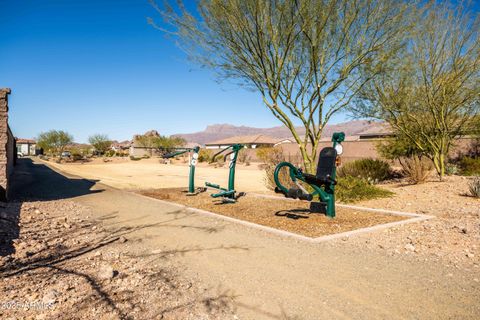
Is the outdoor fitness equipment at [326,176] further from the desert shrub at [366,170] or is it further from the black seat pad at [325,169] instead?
the desert shrub at [366,170]

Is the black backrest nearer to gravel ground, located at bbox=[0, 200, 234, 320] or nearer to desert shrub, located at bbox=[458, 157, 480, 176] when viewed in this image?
gravel ground, located at bbox=[0, 200, 234, 320]

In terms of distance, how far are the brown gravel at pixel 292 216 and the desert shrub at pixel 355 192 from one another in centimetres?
155

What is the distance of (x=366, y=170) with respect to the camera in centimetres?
1705

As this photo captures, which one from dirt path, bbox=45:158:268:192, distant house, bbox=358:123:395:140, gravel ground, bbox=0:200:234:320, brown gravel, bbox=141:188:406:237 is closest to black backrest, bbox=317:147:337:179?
brown gravel, bbox=141:188:406:237

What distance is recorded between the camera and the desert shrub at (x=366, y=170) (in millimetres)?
16875

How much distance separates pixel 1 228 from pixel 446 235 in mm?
8659

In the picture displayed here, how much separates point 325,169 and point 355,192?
3.86 m

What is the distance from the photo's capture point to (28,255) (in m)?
4.93

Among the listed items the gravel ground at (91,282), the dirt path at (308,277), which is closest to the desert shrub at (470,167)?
the dirt path at (308,277)

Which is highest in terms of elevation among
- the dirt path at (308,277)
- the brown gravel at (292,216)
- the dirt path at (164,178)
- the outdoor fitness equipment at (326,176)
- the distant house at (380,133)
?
the distant house at (380,133)

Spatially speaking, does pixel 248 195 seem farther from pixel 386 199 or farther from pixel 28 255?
pixel 28 255

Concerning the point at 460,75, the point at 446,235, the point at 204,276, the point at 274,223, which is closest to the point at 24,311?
the point at 204,276

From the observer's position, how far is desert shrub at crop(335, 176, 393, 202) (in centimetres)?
1052

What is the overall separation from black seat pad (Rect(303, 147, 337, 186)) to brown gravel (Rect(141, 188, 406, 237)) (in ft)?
3.01
